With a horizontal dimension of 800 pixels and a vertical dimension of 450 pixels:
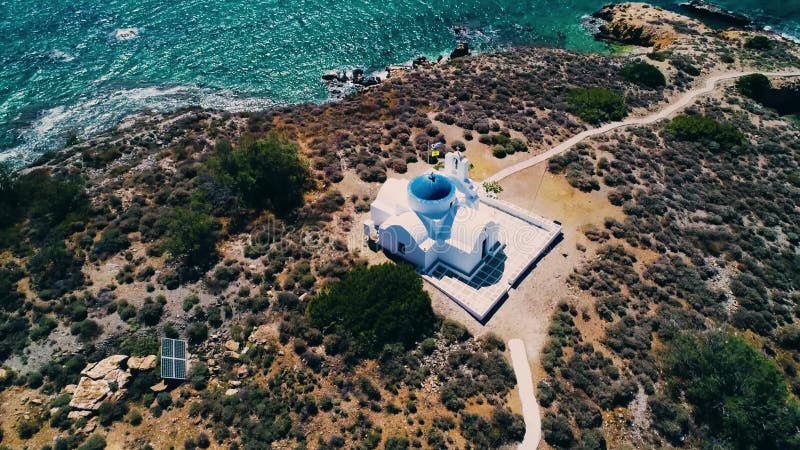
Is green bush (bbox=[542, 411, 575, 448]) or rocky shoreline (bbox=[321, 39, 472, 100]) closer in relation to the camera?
green bush (bbox=[542, 411, 575, 448])

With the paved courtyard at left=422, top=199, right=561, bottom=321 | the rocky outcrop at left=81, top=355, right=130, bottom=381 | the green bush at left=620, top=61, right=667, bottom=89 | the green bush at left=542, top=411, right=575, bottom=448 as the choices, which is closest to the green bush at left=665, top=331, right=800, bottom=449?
the green bush at left=542, top=411, right=575, bottom=448

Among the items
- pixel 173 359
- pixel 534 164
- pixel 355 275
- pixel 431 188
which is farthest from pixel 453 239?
pixel 173 359

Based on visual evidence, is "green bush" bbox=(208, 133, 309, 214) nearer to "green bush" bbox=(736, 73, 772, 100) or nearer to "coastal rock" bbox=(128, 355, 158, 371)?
"coastal rock" bbox=(128, 355, 158, 371)

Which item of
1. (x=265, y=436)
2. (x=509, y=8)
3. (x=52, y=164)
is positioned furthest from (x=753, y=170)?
(x=52, y=164)

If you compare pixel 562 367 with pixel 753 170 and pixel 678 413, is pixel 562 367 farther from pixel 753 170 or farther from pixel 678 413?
pixel 753 170

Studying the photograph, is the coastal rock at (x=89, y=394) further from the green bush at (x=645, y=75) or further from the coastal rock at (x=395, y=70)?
the green bush at (x=645, y=75)

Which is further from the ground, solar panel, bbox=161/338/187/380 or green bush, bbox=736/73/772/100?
green bush, bbox=736/73/772/100
